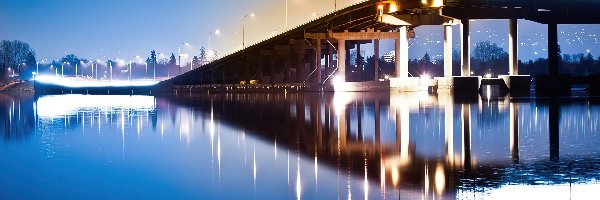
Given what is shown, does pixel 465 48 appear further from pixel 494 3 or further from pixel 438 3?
pixel 438 3

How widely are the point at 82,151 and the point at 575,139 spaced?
42.9ft

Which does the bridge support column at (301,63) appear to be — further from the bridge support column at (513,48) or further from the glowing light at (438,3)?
the glowing light at (438,3)

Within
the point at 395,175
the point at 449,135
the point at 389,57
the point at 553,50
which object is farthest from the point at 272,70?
the point at 395,175

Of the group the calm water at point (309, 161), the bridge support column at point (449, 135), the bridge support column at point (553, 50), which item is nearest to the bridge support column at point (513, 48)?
the bridge support column at point (553, 50)

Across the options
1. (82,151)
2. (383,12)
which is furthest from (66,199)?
(383,12)

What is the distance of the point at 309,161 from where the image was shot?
18.6 m

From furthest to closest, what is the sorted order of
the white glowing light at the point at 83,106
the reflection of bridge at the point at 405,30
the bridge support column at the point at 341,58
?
the bridge support column at the point at 341,58, the reflection of bridge at the point at 405,30, the white glowing light at the point at 83,106

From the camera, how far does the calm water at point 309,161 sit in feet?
45.6

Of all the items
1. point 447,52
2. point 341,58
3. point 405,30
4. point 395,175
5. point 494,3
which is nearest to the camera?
point 395,175

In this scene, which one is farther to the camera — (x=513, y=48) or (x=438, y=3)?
(x=513, y=48)

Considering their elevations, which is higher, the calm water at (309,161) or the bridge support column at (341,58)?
the bridge support column at (341,58)

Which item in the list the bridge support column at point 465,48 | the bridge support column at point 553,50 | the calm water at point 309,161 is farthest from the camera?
the bridge support column at point 553,50

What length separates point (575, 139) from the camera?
23.5 meters

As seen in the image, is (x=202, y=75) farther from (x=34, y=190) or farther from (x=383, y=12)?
(x=34, y=190)
